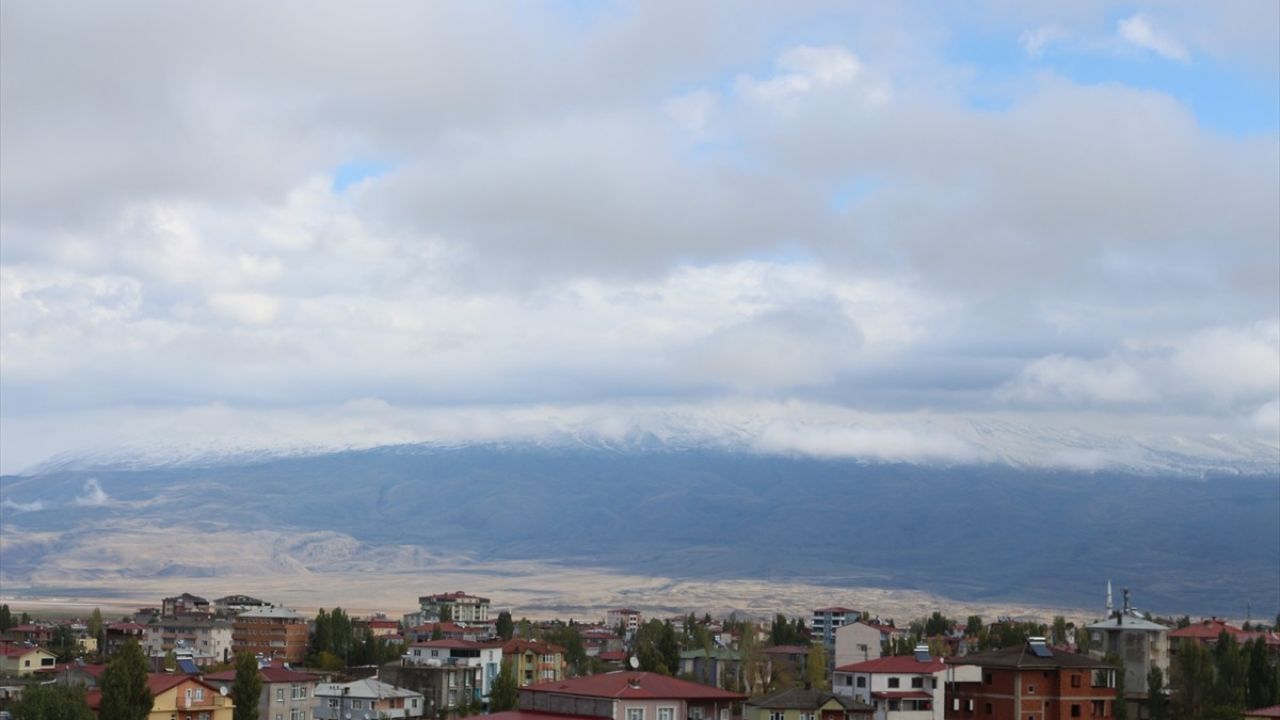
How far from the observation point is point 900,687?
2938 inches

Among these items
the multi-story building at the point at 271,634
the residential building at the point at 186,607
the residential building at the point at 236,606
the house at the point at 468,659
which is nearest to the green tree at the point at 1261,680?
the house at the point at 468,659

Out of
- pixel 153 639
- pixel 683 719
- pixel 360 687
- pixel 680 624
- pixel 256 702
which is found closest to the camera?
pixel 683 719

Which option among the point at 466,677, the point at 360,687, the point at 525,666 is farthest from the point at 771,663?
the point at 360,687

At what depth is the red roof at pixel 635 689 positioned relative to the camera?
65875 mm

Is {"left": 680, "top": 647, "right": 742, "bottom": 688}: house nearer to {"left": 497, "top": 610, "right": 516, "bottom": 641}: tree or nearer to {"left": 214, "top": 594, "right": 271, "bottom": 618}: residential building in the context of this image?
{"left": 497, "top": 610, "right": 516, "bottom": 641}: tree

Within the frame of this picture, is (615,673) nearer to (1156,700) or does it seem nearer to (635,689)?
(635,689)

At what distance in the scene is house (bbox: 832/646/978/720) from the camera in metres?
74.1

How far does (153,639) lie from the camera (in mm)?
141875

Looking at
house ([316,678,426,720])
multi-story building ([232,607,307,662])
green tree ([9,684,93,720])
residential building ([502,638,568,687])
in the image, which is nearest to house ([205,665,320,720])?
house ([316,678,426,720])

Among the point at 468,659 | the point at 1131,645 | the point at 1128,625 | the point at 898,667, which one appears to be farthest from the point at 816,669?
the point at 898,667

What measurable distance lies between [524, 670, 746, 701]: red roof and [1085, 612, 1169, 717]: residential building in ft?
150

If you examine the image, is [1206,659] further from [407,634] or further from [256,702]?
[407,634]

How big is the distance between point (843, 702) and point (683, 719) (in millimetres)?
7306

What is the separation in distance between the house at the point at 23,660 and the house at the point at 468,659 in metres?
23.3
